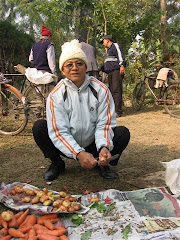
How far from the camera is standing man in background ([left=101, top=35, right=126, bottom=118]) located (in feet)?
20.4

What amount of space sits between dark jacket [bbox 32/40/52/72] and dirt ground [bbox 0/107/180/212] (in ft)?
3.76

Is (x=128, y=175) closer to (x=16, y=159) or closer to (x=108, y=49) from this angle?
(x=16, y=159)

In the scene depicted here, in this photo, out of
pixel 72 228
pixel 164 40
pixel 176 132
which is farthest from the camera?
pixel 164 40

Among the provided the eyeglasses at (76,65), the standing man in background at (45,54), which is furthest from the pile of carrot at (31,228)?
the standing man in background at (45,54)

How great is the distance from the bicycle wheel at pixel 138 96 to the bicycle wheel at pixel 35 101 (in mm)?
3270

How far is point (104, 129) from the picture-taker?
247 cm

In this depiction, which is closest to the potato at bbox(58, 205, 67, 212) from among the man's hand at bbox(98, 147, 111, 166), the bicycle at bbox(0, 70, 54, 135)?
the man's hand at bbox(98, 147, 111, 166)

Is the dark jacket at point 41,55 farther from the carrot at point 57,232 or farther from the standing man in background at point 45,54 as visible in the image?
the carrot at point 57,232

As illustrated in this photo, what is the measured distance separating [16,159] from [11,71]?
3.69 metres

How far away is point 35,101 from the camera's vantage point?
15.9ft

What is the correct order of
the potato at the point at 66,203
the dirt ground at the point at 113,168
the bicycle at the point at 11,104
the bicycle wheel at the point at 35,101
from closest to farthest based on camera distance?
the potato at the point at 66,203 → the dirt ground at the point at 113,168 → the bicycle at the point at 11,104 → the bicycle wheel at the point at 35,101

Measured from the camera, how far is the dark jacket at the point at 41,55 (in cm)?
498

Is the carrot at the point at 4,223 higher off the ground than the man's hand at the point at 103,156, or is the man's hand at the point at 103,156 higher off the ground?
the man's hand at the point at 103,156

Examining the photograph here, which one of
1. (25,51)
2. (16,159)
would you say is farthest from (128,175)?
(25,51)
